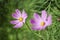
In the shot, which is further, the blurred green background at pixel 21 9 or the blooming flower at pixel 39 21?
the blurred green background at pixel 21 9

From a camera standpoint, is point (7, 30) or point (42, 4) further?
point (7, 30)

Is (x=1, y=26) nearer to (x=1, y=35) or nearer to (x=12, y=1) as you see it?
(x=1, y=35)

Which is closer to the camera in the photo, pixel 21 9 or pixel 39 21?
pixel 39 21

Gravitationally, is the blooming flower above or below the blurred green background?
above

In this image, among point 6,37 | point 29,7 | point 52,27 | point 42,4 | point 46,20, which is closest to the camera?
point 46,20

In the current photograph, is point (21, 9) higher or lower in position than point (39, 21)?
lower

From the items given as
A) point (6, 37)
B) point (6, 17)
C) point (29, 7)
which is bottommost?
point (6, 37)

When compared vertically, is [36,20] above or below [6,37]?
above

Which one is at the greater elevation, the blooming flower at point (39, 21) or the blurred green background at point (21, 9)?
the blooming flower at point (39, 21)

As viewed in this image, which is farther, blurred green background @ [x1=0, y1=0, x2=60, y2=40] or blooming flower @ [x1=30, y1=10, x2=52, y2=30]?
blurred green background @ [x1=0, y1=0, x2=60, y2=40]

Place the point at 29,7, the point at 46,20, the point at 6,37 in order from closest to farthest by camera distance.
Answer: the point at 46,20, the point at 29,7, the point at 6,37

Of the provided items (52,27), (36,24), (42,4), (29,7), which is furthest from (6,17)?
(36,24)
